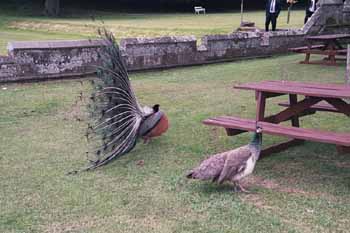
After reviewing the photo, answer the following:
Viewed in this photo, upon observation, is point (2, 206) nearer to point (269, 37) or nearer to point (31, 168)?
point (31, 168)

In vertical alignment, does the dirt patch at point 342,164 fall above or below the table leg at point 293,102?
below

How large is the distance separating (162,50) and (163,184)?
7.98 m

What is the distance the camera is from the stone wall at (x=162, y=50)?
430 inches

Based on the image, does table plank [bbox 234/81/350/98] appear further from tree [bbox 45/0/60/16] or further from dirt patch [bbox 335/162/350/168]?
tree [bbox 45/0/60/16]

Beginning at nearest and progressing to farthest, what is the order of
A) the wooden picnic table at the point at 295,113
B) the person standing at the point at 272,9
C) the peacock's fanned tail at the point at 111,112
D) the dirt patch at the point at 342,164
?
the wooden picnic table at the point at 295,113, the dirt patch at the point at 342,164, the peacock's fanned tail at the point at 111,112, the person standing at the point at 272,9

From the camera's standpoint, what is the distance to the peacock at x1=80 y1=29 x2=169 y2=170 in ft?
20.1

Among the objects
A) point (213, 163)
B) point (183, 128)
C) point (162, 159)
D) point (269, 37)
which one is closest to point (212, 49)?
point (269, 37)

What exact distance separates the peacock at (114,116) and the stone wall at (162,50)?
1.76 meters

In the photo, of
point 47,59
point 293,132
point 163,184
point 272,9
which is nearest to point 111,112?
point 163,184

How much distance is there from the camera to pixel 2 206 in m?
4.76

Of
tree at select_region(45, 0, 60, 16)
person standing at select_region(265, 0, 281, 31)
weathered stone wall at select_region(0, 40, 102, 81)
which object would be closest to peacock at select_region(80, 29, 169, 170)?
weathered stone wall at select_region(0, 40, 102, 81)

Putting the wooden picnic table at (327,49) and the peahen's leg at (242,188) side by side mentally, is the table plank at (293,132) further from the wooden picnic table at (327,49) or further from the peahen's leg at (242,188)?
the wooden picnic table at (327,49)

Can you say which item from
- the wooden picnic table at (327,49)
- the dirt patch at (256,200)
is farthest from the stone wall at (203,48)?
the dirt patch at (256,200)

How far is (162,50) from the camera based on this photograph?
42.4 feet
